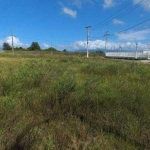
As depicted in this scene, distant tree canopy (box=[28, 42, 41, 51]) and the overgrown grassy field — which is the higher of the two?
distant tree canopy (box=[28, 42, 41, 51])

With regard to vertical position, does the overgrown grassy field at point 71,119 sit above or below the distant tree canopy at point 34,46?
below

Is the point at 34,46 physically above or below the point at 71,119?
above

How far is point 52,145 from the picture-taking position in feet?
8.97

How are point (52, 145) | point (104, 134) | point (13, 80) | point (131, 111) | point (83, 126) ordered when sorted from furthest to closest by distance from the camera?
1. point (13, 80)
2. point (131, 111)
3. point (83, 126)
4. point (104, 134)
5. point (52, 145)

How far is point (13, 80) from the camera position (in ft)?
18.4

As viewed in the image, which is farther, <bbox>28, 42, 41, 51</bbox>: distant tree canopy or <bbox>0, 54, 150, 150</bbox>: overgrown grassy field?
<bbox>28, 42, 41, 51</bbox>: distant tree canopy

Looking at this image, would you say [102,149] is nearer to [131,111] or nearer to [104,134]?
[104,134]

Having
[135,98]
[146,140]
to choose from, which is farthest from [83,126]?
[135,98]

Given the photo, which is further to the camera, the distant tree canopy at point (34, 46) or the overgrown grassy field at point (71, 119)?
the distant tree canopy at point (34, 46)

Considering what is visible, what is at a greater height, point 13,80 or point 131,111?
point 13,80

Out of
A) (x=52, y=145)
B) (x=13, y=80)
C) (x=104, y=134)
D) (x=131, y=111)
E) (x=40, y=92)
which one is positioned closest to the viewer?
(x=52, y=145)

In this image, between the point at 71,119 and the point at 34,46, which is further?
the point at 34,46

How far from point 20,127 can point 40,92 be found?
2.01 meters

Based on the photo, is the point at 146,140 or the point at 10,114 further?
the point at 10,114
